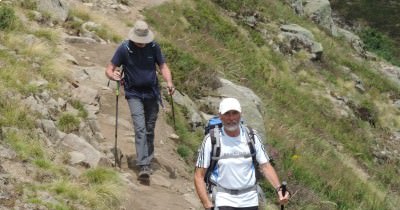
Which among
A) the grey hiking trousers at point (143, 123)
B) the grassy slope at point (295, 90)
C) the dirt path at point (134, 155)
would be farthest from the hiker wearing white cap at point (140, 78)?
the grassy slope at point (295, 90)

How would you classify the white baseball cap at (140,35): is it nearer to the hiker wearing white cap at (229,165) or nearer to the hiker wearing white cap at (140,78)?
the hiker wearing white cap at (140,78)

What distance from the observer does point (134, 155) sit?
10.2m

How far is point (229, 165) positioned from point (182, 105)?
7055 millimetres

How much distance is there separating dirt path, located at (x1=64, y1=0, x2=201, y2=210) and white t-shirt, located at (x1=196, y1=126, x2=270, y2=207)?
7.68 feet

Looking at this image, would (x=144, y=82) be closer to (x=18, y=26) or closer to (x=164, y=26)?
(x=18, y=26)

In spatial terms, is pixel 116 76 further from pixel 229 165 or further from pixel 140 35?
pixel 229 165

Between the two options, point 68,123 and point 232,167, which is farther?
point 68,123

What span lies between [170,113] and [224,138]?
6.30 meters

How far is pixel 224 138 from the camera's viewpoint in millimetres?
6234

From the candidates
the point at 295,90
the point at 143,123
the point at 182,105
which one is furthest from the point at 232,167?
the point at 295,90

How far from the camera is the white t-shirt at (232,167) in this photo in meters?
6.19

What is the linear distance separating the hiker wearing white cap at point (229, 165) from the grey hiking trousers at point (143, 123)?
295cm

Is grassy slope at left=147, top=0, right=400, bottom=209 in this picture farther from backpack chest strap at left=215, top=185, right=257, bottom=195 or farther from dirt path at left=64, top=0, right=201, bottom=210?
backpack chest strap at left=215, top=185, right=257, bottom=195

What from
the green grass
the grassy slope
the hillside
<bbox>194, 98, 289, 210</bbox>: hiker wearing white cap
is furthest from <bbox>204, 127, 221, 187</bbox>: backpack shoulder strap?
the grassy slope
